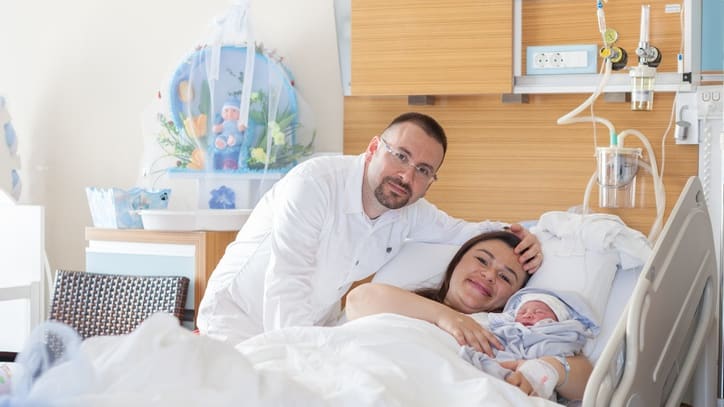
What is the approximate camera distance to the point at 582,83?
3.01m

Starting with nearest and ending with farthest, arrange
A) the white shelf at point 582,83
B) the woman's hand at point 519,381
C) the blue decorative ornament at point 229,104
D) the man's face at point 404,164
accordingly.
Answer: the woman's hand at point 519,381
the man's face at point 404,164
the white shelf at point 582,83
the blue decorative ornament at point 229,104

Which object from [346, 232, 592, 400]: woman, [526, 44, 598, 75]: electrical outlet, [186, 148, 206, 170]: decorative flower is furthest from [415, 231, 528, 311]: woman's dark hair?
[186, 148, 206, 170]: decorative flower

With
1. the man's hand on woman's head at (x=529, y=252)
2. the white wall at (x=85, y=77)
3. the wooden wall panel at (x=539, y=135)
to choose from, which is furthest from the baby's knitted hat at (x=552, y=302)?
the white wall at (x=85, y=77)

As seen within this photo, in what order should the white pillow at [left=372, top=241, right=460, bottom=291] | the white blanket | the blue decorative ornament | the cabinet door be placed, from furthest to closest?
the blue decorative ornament → the cabinet door → the white pillow at [left=372, top=241, right=460, bottom=291] → the white blanket

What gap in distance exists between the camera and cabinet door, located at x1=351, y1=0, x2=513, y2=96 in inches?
119

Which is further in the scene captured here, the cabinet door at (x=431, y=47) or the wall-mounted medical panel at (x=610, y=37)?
the cabinet door at (x=431, y=47)

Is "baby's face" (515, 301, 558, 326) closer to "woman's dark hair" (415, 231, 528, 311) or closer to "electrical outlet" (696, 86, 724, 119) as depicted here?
"woman's dark hair" (415, 231, 528, 311)

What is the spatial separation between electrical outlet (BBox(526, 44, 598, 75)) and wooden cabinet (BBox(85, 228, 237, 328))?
1.24m

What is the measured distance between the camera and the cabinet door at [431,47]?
3.03 metres

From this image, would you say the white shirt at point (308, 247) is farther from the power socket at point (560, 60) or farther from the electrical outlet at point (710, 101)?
the electrical outlet at point (710, 101)

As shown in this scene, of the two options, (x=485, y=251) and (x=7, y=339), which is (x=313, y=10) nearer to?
(x=485, y=251)

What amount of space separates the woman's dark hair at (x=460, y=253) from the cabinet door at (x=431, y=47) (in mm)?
670

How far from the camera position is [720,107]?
9.36ft

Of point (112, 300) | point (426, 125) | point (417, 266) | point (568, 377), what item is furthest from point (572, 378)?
point (112, 300)
